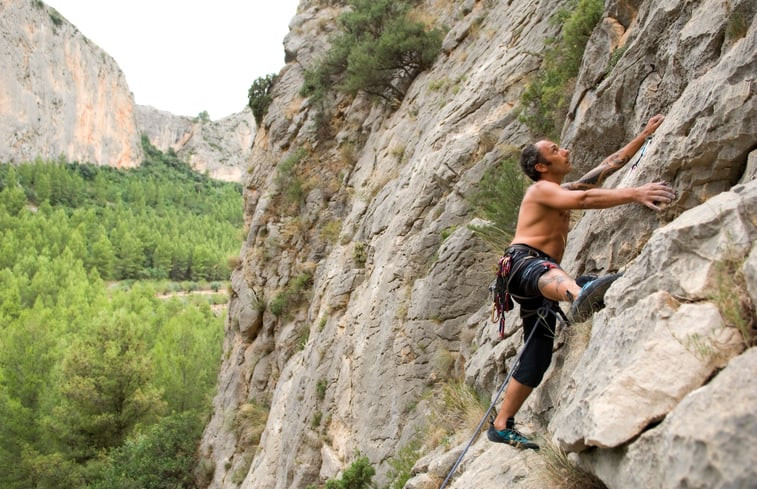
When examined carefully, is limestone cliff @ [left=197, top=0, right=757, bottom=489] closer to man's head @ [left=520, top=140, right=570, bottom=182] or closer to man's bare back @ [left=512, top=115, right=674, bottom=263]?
man's bare back @ [left=512, top=115, right=674, bottom=263]

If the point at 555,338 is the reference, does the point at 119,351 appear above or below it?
below

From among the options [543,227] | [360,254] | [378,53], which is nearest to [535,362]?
[543,227]

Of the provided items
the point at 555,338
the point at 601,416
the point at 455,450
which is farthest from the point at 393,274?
the point at 601,416

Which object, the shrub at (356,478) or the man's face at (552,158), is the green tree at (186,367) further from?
the man's face at (552,158)

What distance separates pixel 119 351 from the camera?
21.1 metres

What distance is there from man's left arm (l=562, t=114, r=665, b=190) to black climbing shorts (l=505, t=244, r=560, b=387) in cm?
107

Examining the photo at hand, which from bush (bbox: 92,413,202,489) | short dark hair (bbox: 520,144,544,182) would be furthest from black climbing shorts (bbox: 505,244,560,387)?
bush (bbox: 92,413,202,489)

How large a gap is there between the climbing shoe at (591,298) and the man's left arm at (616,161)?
137cm

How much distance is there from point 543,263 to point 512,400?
953 mm

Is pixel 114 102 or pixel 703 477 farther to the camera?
pixel 114 102

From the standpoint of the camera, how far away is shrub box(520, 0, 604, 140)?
680 centimetres

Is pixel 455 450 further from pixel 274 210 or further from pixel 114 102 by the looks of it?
pixel 114 102

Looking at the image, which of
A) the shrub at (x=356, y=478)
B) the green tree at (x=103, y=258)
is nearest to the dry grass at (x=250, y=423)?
the shrub at (x=356, y=478)

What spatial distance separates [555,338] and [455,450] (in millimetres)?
1510
